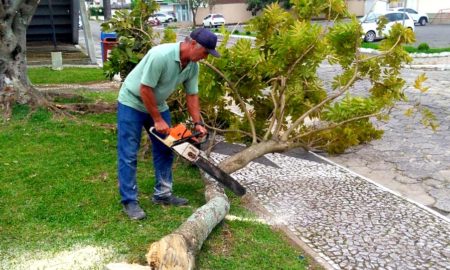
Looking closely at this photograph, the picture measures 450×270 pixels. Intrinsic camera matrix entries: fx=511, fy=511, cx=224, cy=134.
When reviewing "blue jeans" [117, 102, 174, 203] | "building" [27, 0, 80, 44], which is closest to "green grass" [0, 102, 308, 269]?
"blue jeans" [117, 102, 174, 203]

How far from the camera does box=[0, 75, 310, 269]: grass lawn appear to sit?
363 centimetres

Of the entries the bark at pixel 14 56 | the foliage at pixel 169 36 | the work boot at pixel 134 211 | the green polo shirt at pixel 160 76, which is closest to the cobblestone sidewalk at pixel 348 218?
the work boot at pixel 134 211

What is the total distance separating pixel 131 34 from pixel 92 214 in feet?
10.1

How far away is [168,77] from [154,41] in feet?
9.81

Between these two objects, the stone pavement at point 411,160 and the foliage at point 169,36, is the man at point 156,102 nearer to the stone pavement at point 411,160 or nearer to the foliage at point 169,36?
the foliage at point 169,36

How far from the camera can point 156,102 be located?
13.1ft

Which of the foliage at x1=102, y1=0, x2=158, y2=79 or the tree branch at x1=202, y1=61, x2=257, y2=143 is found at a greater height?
the foliage at x1=102, y1=0, x2=158, y2=79

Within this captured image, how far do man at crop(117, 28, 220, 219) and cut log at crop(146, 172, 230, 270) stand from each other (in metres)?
0.48

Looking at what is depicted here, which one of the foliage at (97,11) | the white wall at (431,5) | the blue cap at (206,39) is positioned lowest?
the blue cap at (206,39)

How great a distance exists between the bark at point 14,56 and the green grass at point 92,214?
157 centimetres

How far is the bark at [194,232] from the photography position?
3.14 metres

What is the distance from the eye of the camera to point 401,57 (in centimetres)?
558

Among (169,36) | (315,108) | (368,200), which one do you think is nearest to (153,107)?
(315,108)

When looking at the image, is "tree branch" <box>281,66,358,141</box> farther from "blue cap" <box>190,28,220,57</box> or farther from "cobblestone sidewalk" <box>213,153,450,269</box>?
"blue cap" <box>190,28,220,57</box>
